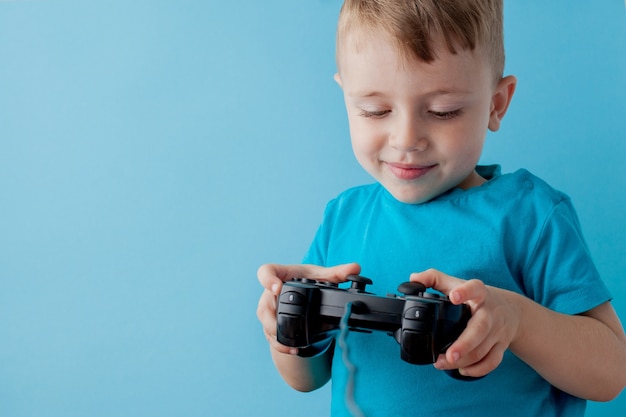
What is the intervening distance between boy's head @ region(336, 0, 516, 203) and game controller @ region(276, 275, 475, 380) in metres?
0.21

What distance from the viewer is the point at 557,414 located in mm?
914

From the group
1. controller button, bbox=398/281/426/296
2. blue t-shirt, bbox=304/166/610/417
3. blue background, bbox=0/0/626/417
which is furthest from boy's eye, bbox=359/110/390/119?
blue background, bbox=0/0/626/417

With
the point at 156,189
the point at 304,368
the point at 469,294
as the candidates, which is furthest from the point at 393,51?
the point at 156,189

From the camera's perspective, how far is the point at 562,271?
864 millimetres

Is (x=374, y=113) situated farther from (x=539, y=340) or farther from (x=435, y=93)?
(x=539, y=340)

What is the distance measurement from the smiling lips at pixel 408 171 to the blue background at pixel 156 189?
0.51 meters

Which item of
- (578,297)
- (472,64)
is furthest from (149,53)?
(578,297)

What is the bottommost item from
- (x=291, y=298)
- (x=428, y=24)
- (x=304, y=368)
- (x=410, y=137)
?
(x=304, y=368)

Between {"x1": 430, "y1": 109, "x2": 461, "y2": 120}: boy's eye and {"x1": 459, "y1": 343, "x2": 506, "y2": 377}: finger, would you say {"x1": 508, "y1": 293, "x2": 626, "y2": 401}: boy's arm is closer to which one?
{"x1": 459, "y1": 343, "x2": 506, "y2": 377}: finger

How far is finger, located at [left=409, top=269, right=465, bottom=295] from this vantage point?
0.75m

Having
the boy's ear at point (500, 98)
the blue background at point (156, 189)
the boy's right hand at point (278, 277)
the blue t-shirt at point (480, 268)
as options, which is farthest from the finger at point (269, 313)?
the blue background at point (156, 189)

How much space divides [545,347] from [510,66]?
26.5 inches

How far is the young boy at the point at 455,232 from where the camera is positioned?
84 centimetres

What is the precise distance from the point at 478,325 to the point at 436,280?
70mm
